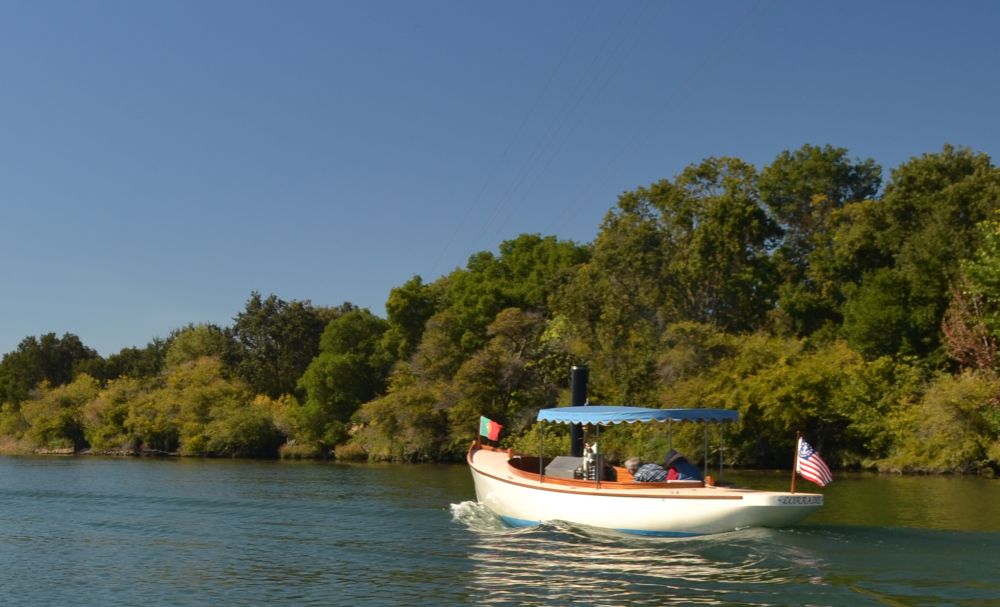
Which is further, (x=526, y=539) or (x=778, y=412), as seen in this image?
(x=778, y=412)

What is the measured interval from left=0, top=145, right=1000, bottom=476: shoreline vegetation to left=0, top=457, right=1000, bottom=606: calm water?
1253 centimetres

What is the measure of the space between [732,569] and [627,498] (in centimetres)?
359

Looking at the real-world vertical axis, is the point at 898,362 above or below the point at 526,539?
above

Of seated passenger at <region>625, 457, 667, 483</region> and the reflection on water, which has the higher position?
seated passenger at <region>625, 457, 667, 483</region>

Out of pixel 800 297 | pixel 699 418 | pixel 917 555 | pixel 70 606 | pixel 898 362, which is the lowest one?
pixel 70 606

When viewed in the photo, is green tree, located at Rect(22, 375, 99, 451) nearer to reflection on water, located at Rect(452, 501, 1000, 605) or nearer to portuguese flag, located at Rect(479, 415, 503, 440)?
portuguese flag, located at Rect(479, 415, 503, 440)

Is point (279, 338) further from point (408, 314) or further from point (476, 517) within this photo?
point (476, 517)

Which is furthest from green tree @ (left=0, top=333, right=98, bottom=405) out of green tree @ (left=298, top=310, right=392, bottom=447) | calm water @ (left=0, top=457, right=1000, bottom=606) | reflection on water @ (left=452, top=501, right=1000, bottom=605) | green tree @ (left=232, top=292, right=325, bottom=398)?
reflection on water @ (left=452, top=501, right=1000, bottom=605)

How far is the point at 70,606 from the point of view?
15.7 metres

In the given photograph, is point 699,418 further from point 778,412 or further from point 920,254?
point 920,254

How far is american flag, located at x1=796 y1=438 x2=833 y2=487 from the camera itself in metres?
18.4

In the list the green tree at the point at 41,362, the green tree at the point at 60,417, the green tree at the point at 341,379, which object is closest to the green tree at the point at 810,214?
the green tree at the point at 341,379

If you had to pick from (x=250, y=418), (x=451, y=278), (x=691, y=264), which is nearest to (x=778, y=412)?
(x=691, y=264)

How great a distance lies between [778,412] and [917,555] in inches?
1067
